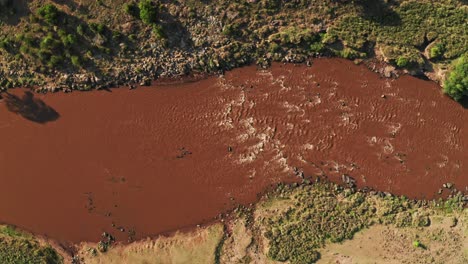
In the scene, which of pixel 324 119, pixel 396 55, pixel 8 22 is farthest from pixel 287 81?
pixel 8 22

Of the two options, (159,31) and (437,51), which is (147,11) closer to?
(159,31)

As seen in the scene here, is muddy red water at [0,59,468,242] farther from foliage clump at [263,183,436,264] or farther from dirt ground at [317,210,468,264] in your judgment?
dirt ground at [317,210,468,264]

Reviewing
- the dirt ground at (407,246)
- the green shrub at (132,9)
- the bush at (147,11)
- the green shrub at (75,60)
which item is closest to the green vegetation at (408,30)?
the dirt ground at (407,246)

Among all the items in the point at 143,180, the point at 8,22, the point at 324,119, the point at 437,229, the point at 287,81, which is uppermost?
the point at 8,22

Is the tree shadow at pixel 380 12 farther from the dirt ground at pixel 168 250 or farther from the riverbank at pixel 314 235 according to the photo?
the dirt ground at pixel 168 250

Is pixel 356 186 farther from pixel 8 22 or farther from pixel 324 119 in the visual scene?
pixel 8 22

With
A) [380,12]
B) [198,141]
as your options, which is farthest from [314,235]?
[380,12]

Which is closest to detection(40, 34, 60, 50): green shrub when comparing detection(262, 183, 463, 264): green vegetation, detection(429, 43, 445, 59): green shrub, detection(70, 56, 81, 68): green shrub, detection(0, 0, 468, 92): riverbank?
detection(0, 0, 468, 92): riverbank
